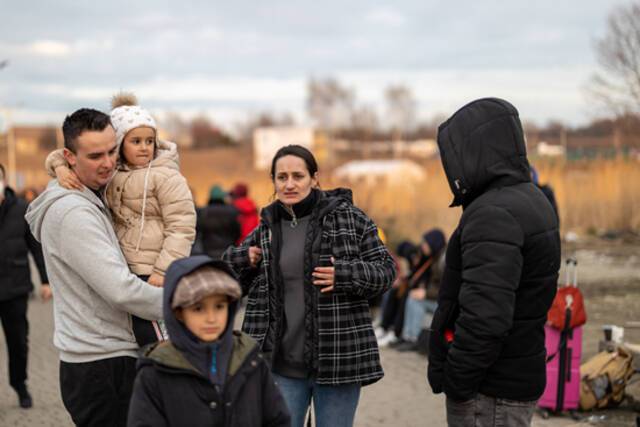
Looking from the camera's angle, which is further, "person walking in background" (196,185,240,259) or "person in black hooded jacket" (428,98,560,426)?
"person walking in background" (196,185,240,259)

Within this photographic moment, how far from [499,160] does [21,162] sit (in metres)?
73.4

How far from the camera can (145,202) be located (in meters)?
3.36

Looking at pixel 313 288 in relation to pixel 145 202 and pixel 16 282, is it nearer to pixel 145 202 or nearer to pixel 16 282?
pixel 145 202

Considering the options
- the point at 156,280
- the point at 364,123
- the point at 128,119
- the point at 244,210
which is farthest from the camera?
the point at 364,123

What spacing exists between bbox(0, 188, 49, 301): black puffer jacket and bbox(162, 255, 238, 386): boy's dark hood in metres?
4.37

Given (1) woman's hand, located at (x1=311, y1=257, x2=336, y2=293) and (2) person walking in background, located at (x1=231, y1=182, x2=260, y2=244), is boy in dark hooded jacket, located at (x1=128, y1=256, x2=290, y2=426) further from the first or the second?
(2) person walking in background, located at (x1=231, y1=182, x2=260, y2=244)

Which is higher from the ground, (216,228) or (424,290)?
(216,228)

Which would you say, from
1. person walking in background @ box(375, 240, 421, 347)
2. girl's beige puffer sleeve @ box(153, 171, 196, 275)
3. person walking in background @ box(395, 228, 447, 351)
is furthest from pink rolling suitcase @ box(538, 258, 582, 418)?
girl's beige puffer sleeve @ box(153, 171, 196, 275)

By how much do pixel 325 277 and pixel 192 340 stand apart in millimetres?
1149

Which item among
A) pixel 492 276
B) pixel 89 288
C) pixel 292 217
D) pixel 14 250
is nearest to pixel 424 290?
pixel 14 250

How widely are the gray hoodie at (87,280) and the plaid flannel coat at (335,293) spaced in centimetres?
82

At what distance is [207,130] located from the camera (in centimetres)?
9119

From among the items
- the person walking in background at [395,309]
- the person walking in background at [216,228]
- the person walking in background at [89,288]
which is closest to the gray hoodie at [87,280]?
the person walking in background at [89,288]

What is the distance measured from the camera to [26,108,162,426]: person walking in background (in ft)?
10.1
